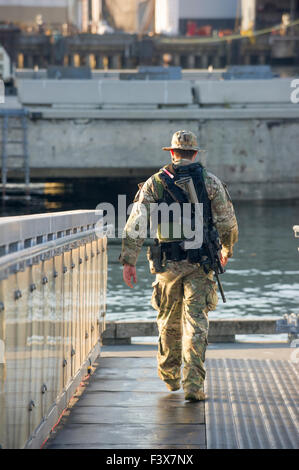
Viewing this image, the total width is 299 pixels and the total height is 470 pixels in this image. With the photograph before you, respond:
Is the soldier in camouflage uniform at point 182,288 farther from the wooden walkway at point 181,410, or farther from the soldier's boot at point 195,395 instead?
the wooden walkway at point 181,410

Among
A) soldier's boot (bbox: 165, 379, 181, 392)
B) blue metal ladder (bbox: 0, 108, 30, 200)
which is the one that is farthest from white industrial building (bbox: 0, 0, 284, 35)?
soldier's boot (bbox: 165, 379, 181, 392)

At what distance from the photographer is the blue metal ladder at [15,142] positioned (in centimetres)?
3069

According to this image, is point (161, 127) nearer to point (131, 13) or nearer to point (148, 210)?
point (148, 210)

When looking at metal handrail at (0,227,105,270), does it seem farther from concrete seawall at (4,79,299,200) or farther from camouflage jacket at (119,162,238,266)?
concrete seawall at (4,79,299,200)

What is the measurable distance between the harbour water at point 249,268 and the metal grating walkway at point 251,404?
21.9 feet

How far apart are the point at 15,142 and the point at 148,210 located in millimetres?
25684

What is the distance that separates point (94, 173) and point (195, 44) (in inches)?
982

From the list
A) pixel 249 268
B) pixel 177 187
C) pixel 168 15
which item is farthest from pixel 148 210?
pixel 168 15

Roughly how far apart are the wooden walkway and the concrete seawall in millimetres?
24289

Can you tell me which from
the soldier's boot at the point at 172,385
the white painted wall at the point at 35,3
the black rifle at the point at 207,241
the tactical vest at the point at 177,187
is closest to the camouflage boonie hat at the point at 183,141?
the tactical vest at the point at 177,187

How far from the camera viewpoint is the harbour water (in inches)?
586

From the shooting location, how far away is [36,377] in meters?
4.59

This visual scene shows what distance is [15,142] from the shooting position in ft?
102
